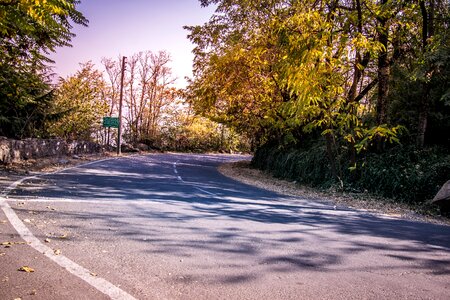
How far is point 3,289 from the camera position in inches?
122

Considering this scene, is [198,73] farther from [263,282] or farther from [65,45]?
[263,282]

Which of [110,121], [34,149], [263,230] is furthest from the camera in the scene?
[110,121]

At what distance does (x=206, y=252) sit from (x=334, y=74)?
9273 mm

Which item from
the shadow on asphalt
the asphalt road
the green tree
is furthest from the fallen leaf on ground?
the green tree

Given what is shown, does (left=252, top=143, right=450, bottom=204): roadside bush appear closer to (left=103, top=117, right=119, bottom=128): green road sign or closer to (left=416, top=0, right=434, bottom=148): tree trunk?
(left=416, top=0, right=434, bottom=148): tree trunk

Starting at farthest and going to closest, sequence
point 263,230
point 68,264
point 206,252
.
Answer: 1. point 263,230
2. point 206,252
3. point 68,264

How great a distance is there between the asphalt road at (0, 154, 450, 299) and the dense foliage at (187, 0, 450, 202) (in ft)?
16.7

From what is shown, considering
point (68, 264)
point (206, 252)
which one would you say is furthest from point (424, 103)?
point (68, 264)

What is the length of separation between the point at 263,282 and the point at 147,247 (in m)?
1.75

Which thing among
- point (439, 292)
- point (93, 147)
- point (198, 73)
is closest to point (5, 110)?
point (93, 147)

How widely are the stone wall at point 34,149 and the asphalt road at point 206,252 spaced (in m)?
6.35

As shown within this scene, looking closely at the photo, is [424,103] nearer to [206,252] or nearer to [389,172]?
[389,172]

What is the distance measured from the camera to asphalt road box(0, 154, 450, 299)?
3.41m

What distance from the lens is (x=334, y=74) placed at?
468 inches
